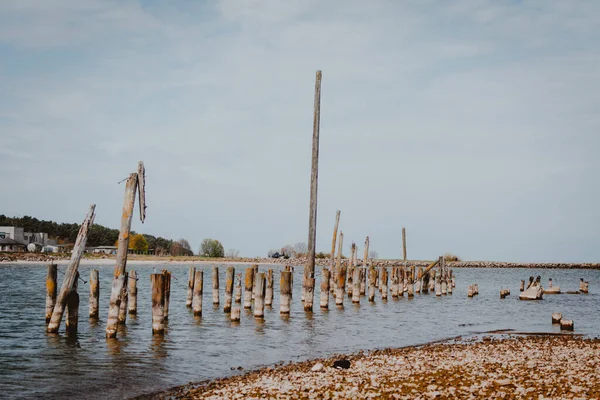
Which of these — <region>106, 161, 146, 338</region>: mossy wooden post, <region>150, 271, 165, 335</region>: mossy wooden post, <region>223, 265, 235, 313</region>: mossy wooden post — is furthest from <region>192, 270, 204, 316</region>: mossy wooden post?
<region>106, 161, 146, 338</region>: mossy wooden post

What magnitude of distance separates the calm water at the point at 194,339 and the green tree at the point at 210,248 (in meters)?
97.7

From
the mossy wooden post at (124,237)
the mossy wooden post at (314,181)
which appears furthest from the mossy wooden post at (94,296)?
the mossy wooden post at (314,181)

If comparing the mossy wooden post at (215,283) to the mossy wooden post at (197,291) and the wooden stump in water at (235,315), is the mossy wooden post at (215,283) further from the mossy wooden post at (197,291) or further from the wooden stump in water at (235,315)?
the wooden stump in water at (235,315)

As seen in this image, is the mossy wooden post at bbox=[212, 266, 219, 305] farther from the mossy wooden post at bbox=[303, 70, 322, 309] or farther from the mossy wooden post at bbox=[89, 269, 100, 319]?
the mossy wooden post at bbox=[89, 269, 100, 319]

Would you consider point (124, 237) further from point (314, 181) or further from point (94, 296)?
point (314, 181)

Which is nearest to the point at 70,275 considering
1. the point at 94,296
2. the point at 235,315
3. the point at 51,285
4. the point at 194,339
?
the point at 51,285

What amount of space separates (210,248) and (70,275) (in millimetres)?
115272

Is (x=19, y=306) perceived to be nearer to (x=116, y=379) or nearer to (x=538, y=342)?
(x=116, y=379)

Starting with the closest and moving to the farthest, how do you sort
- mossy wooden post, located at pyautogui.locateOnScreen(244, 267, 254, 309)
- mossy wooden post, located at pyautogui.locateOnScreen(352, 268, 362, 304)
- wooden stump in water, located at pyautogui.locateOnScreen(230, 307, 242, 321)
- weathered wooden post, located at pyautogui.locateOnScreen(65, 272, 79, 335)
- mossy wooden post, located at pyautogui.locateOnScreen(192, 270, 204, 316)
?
weathered wooden post, located at pyautogui.locateOnScreen(65, 272, 79, 335) < wooden stump in water, located at pyautogui.locateOnScreen(230, 307, 242, 321) < mossy wooden post, located at pyautogui.locateOnScreen(192, 270, 204, 316) < mossy wooden post, located at pyautogui.locateOnScreen(244, 267, 254, 309) < mossy wooden post, located at pyautogui.locateOnScreen(352, 268, 362, 304)

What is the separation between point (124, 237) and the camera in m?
17.7

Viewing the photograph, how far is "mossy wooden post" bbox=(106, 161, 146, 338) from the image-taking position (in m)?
17.4

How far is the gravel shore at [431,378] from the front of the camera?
10078 mm

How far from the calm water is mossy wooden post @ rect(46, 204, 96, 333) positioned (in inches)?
21.9

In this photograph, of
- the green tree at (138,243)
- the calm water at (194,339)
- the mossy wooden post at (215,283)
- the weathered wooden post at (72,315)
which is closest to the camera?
the calm water at (194,339)
